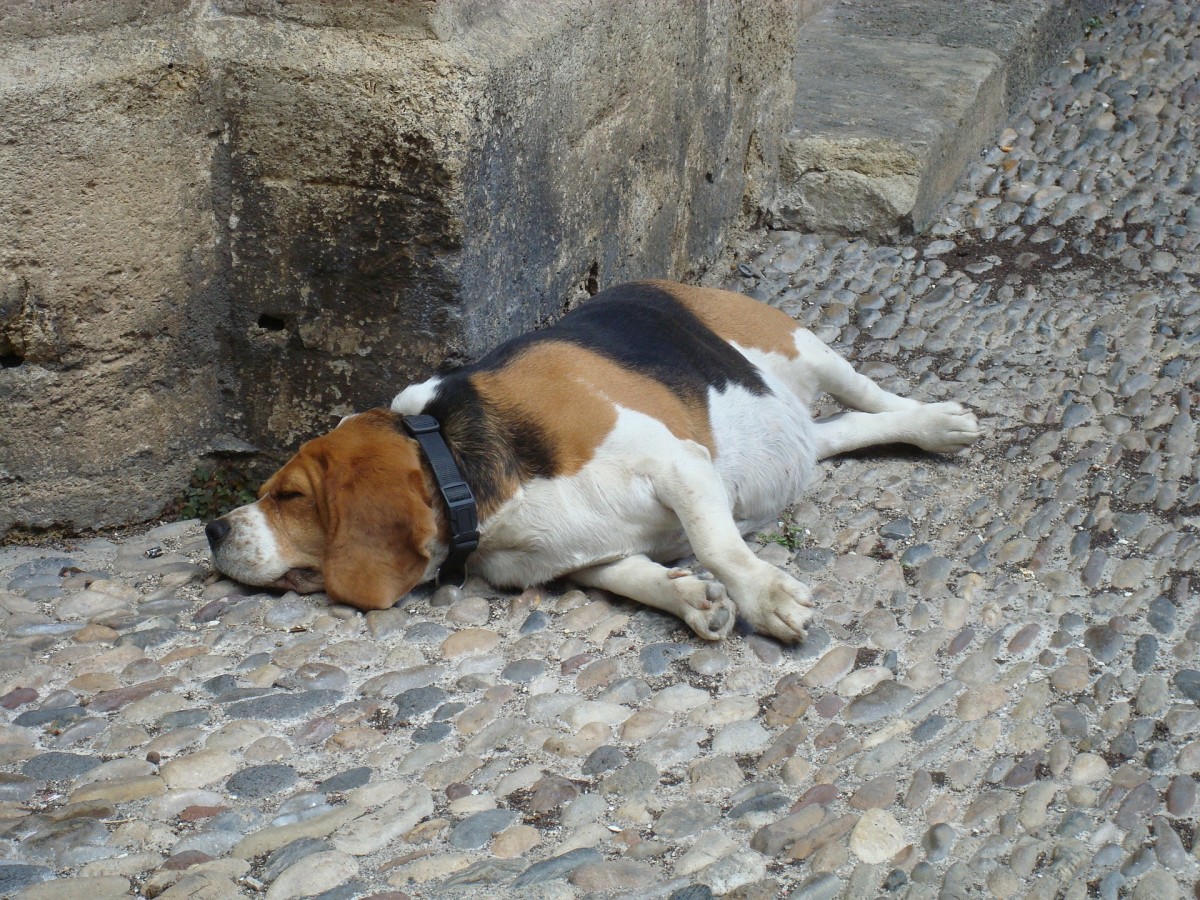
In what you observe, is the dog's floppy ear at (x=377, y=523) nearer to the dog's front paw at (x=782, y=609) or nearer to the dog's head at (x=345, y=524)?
the dog's head at (x=345, y=524)

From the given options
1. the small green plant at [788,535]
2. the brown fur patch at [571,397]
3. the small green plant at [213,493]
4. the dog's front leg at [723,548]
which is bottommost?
the small green plant at [213,493]

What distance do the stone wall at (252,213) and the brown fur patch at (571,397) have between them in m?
0.43

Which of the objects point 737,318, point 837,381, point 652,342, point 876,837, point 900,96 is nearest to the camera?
point 876,837

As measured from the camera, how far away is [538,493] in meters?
3.80

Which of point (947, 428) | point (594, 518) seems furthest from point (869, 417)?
point (594, 518)

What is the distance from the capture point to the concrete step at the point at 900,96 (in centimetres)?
673

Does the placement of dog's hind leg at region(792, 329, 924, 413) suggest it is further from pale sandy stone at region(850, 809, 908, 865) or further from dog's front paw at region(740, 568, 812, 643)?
pale sandy stone at region(850, 809, 908, 865)

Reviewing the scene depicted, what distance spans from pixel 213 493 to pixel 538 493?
145 centimetres

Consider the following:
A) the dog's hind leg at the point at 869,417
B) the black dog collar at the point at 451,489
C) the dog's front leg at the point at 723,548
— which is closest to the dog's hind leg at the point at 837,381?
the dog's hind leg at the point at 869,417

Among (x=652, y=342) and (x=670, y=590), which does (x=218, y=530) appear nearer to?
(x=670, y=590)

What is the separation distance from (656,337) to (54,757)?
2105mm

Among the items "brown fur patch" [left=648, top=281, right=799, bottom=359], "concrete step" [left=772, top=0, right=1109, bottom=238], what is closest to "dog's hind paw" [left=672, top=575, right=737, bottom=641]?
"brown fur patch" [left=648, top=281, right=799, bottom=359]

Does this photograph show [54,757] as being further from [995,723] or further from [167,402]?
[995,723]

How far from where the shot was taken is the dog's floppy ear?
3.64 meters
